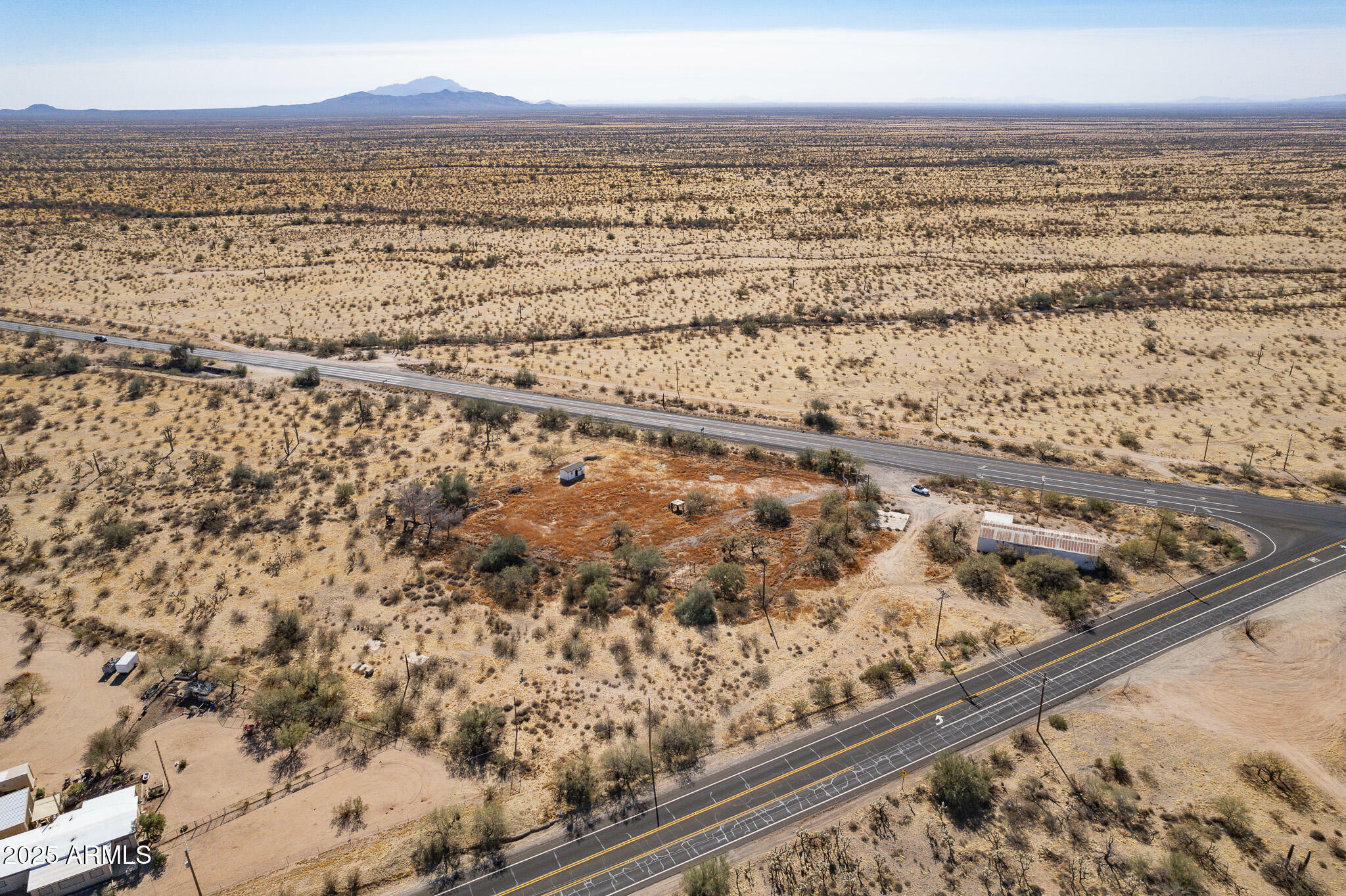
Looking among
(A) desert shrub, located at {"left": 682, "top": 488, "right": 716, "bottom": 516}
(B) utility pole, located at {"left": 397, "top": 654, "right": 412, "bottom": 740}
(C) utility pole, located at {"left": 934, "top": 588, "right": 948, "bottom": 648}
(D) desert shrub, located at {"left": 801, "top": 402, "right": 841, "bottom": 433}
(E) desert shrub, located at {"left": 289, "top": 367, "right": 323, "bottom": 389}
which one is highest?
(E) desert shrub, located at {"left": 289, "top": 367, "right": 323, "bottom": 389}

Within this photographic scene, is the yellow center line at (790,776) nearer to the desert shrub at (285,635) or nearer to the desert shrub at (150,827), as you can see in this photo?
the desert shrub at (150,827)

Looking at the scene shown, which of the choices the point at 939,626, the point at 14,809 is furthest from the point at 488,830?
the point at 939,626

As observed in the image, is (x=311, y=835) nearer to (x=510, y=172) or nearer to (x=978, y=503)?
(x=978, y=503)

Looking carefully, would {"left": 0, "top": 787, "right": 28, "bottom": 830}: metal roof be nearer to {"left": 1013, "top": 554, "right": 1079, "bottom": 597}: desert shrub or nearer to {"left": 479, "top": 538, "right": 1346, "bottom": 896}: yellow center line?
{"left": 479, "top": 538, "right": 1346, "bottom": 896}: yellow center line

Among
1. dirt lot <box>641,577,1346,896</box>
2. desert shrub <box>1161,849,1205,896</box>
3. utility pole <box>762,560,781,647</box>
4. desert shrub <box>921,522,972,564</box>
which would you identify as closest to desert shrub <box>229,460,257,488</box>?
utility pole <box>762,560,781,647</box>

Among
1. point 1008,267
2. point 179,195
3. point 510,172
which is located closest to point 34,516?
point 1008,267

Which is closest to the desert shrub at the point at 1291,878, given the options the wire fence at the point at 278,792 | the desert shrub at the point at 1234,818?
the desert shrub at the point at 1234,818
